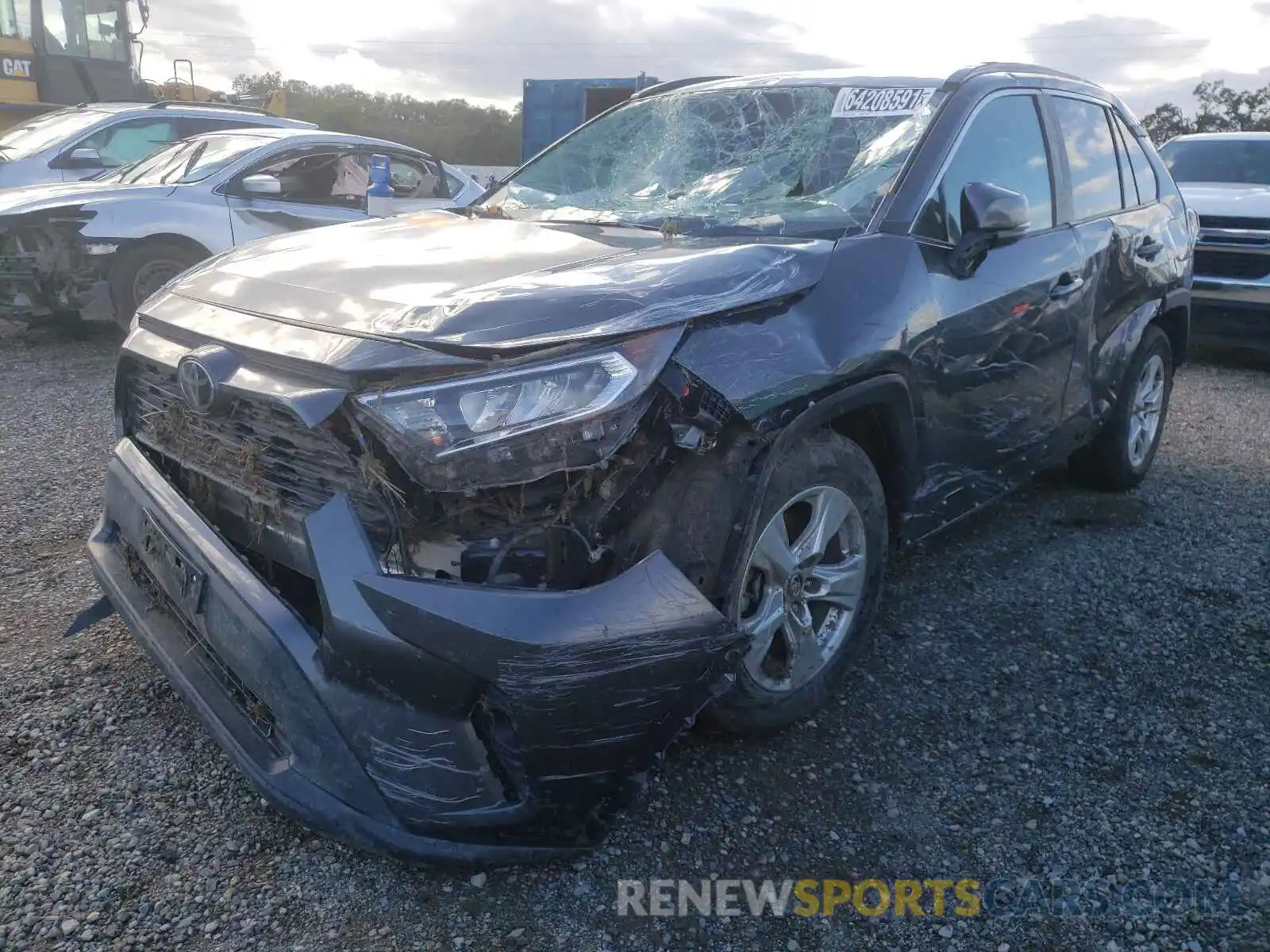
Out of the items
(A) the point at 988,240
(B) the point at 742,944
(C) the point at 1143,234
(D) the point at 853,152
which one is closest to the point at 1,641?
(B) the point at 742,944

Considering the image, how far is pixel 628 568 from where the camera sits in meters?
2.05

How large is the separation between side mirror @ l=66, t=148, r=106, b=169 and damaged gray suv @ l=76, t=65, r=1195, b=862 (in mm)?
6988

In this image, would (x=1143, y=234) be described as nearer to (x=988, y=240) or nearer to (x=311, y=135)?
(x=988, y=240)

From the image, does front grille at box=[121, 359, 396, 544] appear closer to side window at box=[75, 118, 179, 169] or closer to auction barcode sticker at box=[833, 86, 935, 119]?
auction barcode sticker at box=[833, 86, 935, 119]

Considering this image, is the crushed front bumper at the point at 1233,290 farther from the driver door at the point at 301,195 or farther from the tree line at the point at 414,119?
the tree line at the point at 414,119

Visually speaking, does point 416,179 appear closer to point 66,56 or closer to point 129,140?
point 129,140

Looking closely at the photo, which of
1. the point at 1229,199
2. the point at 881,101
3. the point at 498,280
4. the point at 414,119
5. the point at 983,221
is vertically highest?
the point at 881,101

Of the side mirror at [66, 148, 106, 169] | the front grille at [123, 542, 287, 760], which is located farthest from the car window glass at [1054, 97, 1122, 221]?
the side mirror at [66, 148, 106, 169]

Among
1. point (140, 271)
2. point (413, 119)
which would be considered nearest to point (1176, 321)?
point (140, 271)

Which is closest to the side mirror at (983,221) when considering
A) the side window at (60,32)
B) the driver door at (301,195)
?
the driver door at (301,195)

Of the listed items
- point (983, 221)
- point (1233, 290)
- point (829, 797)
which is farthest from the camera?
point (1233, 290)

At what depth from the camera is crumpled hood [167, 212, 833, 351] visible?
2.12m

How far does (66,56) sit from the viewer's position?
1285 centimetres

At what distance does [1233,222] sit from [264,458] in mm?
8490
